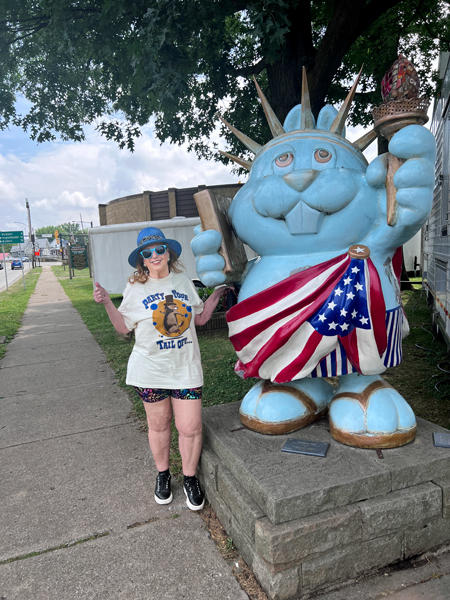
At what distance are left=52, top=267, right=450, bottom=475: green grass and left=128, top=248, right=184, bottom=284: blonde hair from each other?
1487 mm

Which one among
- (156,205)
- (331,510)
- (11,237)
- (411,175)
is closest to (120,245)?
(411,175)

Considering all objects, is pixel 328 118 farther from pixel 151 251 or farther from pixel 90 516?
pixel 90 516

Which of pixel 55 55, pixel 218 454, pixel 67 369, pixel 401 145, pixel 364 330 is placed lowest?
pixel 67 369

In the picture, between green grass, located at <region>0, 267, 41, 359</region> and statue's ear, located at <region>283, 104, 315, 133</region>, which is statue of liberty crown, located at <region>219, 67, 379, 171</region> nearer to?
statue's ear, located at <region>283, 104, 315, 133</region>

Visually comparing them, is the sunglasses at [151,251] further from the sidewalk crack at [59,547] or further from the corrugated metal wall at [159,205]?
the corrugated metal wall at [159,205]

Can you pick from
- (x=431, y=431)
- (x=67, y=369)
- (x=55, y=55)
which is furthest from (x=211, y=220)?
(x=55, y=55)

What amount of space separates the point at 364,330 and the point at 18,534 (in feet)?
7.68

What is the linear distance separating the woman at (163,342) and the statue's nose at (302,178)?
0.83 m

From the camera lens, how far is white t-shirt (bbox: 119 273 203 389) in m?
2.63

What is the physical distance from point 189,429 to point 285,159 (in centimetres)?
174

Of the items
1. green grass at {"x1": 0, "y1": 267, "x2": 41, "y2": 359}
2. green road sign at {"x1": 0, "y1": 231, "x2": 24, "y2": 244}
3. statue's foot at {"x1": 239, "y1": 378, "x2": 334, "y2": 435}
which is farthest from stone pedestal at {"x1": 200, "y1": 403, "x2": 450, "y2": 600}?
green road sign at {"x1": 0, "y1": 231, "x2": 24, "y2": 244}

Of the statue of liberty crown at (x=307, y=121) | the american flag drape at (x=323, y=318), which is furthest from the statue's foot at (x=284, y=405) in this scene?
the statue of liberty crown at (x=307, y=121)

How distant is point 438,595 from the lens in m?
2.06

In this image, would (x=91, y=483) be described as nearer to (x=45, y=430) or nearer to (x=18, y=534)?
(x=18, y=534)
